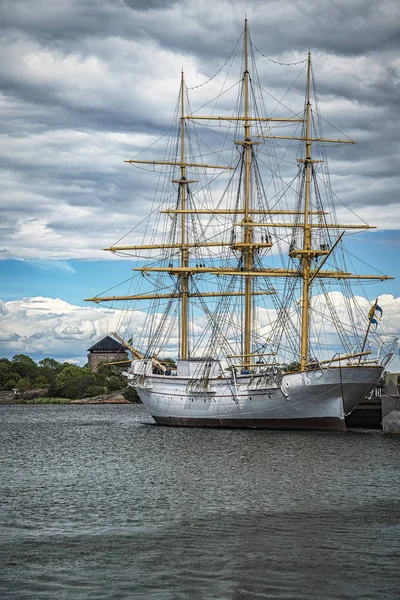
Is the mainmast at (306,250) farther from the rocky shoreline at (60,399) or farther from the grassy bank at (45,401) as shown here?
the grassy bank at (45,401)

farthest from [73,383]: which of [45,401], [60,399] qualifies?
[45,401]

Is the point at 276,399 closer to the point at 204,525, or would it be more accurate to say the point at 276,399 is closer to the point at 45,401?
the point at 204,525

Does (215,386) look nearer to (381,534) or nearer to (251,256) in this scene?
(251,256)

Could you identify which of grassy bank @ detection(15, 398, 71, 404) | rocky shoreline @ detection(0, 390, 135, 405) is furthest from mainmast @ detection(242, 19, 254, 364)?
grassy bank @ detection(15, 398, 71, 404)

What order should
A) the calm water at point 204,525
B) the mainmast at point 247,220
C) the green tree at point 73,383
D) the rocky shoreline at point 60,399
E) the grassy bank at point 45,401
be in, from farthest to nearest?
the green tree at point 73,383 < the grassy bank at point 45,401 < the rocky shoreline at point 60,399 < the mainmast at point 247,220 < the calm water at point 204,525

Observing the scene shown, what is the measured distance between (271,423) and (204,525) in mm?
41886

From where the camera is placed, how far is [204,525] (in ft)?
78.9

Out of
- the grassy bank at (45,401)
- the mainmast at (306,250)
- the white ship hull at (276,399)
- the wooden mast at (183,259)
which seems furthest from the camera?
the grassy bank at (45,401)

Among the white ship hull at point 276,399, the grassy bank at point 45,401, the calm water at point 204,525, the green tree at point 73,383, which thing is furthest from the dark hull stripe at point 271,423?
the green tree at point 73,383

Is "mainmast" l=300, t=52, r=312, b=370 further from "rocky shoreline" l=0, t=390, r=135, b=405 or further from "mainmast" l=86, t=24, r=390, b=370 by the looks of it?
"rocky shoreline" l=0, t=390, r=135, b=405

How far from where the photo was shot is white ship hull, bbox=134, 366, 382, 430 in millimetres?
61125

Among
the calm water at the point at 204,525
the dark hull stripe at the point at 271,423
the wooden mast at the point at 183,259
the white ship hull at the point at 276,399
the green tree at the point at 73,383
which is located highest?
the wooden mast at the point at 183,259

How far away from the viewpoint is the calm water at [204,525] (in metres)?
17.5

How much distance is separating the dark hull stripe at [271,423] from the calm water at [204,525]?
49.3 feet
